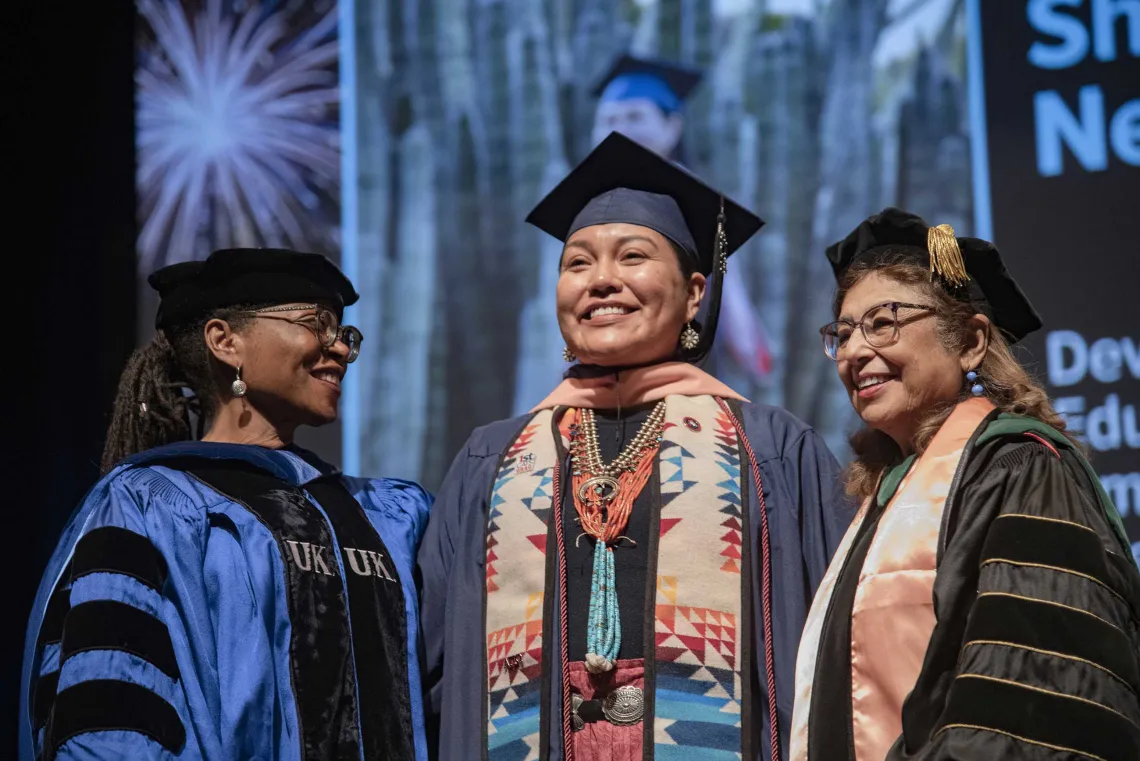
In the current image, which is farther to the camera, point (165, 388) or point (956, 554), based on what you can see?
point (165, 388)

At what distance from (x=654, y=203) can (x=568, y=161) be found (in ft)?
3.91

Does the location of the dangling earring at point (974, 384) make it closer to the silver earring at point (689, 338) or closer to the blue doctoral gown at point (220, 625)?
the silver earring at point (689, 338)

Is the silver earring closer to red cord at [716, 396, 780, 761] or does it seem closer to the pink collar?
the pink collar

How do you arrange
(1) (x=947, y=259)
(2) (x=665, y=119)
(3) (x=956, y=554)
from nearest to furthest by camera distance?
(3) (x=956, y=554), (1) (x=947, y=259), (2) (x=665, y=119)

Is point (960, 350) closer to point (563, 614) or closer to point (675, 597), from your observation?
point (675, 597)

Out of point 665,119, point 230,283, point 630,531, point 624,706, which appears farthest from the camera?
point 665,119

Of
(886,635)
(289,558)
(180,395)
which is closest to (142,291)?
(180,395)

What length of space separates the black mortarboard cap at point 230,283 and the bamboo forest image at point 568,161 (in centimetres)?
123

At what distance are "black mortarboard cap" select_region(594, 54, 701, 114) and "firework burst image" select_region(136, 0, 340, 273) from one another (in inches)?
37.6

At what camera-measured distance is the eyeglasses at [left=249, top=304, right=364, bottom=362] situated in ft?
10.0

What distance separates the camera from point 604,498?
2.96 metres

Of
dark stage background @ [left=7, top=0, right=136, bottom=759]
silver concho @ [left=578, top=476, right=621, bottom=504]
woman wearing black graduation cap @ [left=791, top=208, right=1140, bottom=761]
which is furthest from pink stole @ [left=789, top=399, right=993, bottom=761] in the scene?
dark stage background @ [left=7, top=0, right=136, bottom=759]

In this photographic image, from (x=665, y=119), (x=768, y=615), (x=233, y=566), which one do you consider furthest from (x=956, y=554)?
(x=665, y=119)

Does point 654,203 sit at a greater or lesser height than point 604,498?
greater
